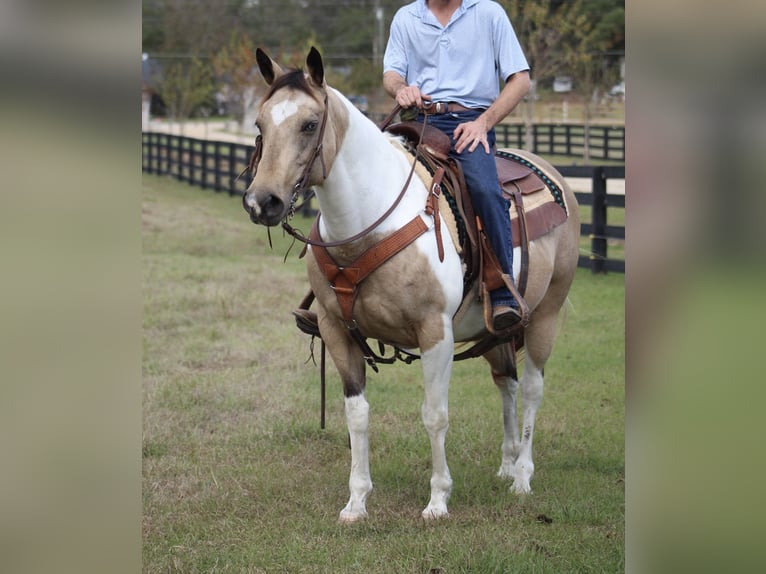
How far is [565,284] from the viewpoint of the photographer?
5965 millimetres

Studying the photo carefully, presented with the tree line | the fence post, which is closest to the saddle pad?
the fence post

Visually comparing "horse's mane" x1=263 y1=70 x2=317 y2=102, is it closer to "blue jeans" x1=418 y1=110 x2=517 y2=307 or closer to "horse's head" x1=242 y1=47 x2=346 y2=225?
"horse's head" x1=242 y1=47 x2=346 y2=225

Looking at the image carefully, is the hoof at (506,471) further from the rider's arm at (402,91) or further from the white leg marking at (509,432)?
the rider's arm at (402,91)

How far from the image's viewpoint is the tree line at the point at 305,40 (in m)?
29.7

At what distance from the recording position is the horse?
13.6 feet

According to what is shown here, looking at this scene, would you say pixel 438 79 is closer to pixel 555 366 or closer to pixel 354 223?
pixel 354 223

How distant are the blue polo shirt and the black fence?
121 centimetres

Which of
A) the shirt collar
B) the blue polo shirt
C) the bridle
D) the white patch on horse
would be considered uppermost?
the shirt collar

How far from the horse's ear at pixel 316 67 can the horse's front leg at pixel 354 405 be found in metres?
1.31

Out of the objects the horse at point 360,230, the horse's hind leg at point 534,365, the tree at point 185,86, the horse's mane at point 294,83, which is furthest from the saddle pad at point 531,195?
the tree at point 185,86

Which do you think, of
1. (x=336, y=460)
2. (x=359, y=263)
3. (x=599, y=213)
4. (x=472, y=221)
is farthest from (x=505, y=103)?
(x=599, y=213)
